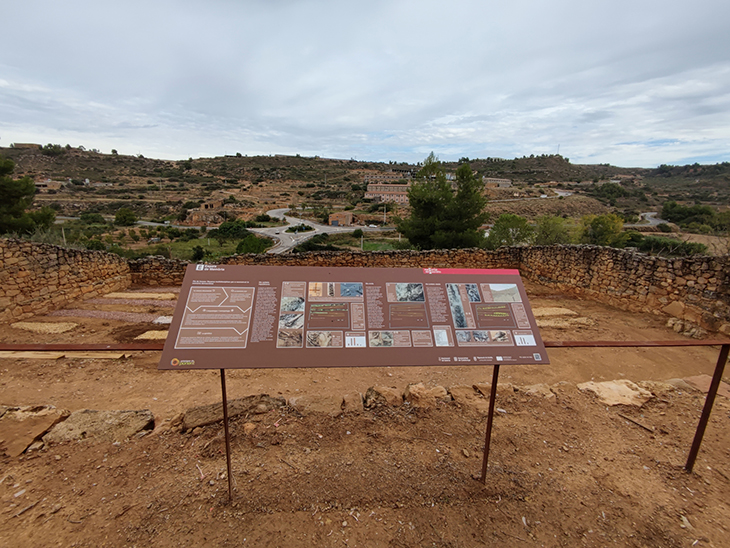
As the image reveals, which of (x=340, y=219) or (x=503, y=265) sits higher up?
(x=503, y=265)

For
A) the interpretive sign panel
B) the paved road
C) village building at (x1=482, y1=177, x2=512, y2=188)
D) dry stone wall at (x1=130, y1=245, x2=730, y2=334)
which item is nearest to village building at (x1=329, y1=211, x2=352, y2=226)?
the paved road

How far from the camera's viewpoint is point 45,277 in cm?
785

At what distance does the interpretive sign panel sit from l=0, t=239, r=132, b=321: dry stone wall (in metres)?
7.61

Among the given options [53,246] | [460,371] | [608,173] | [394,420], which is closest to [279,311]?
[394,420]

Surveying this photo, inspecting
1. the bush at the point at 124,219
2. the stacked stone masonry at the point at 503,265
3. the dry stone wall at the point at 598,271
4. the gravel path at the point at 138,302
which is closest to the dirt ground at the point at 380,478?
the dry stone wall at the point at 598,271

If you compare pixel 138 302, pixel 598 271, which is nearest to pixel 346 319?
pixel 138 302

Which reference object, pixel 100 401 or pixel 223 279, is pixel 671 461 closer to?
pixel 223 279

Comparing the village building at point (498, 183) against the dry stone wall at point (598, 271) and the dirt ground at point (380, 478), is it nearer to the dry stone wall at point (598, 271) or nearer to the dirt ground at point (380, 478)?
the dry stone wall at point (598, 271)

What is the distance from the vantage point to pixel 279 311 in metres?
2.65

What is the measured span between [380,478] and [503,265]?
34.6 feet

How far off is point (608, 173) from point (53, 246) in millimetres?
124165

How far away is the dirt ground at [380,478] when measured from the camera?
241 cm

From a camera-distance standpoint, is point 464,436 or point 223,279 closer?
point 223,279

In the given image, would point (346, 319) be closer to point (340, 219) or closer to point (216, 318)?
point (216, 318)
